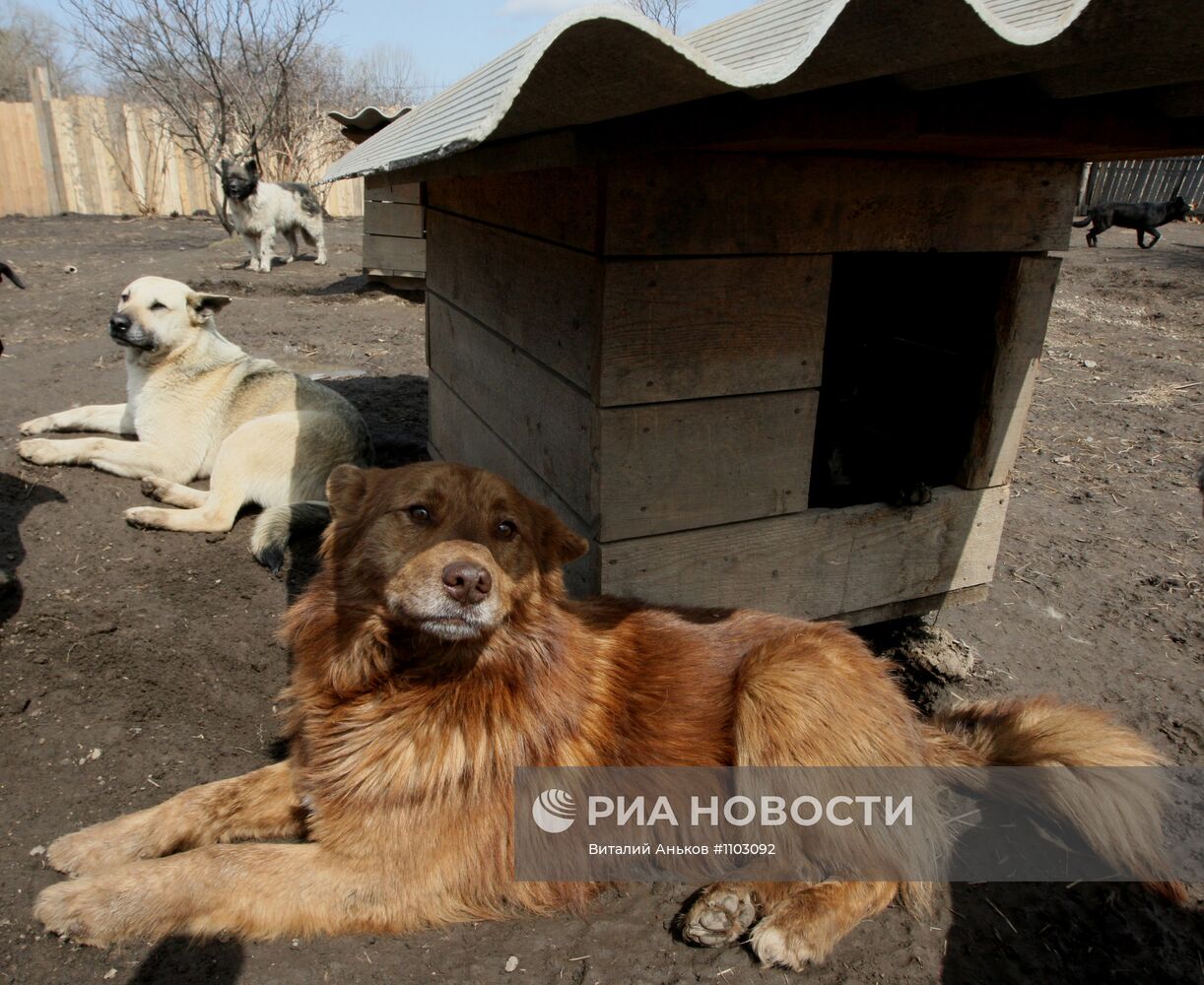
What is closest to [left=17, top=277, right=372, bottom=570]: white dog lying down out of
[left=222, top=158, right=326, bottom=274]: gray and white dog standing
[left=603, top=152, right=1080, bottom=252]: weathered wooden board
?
[left=603, top=152, right=1080, bottom=252]: weathered wooden board

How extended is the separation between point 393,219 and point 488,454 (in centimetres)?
759

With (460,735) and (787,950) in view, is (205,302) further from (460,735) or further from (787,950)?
(787,950)

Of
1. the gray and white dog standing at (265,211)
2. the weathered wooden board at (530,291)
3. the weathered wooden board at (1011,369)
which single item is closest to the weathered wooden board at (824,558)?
the weathered wooden board at (1011,369)

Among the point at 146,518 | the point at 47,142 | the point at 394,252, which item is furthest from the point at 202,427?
the point at 47,142

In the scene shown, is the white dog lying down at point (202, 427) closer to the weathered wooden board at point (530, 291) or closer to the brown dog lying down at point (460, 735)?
the weathered wooden board at point (530, 291)

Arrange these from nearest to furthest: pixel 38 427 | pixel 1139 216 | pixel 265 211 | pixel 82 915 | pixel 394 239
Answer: pixel 82 915
pixel 38 427
pixel 394 239
pixel 265 211
pixel 1139 216

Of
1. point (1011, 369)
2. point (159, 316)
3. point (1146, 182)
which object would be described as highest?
point (1146, 182)

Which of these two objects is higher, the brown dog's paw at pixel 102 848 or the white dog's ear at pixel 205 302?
the white dog's ear at pixel 205 302

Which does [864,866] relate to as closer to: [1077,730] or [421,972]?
[1077,730]

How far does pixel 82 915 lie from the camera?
2.15 metres

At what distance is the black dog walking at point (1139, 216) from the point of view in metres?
16.5

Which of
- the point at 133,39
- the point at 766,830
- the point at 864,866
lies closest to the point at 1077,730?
the point at 864,866

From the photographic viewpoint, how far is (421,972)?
86.3 inches

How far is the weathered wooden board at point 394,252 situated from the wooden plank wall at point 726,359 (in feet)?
24.0
